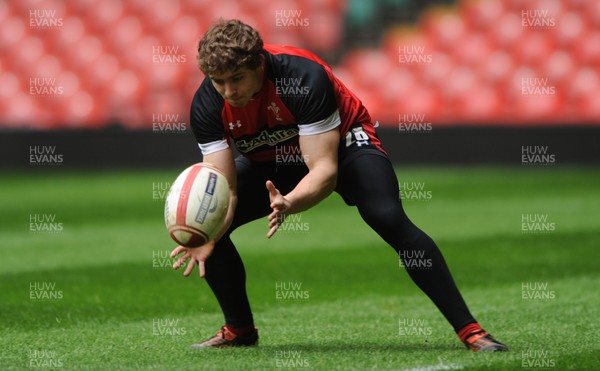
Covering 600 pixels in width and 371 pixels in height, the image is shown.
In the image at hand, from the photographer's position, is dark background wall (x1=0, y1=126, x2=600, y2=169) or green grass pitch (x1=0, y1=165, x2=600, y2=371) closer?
green grass pitch (x1=0, y1=165, x2=600, y2=371)

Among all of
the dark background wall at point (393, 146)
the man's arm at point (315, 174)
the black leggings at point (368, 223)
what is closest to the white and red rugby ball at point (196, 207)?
the man's arm at point (315, 174)

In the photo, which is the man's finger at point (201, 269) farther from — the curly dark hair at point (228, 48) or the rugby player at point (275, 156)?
the curly dark hair at point (228, 48)

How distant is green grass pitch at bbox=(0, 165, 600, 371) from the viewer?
562cm

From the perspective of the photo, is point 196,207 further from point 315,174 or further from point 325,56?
point 325,56

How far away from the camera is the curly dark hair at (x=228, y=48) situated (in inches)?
202

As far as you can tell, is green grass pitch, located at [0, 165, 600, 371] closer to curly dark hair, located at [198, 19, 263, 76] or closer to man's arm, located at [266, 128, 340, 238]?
man's arm, located at [266, 128, 340, 238]

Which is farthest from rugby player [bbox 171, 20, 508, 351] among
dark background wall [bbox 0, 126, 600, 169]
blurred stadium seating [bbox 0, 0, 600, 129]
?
blurred stadium seating [bbox 0, 0, 600, 129]

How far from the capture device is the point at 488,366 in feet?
16.7

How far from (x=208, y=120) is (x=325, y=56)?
52.3ft

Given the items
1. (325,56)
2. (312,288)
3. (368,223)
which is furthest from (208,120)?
(325,56)

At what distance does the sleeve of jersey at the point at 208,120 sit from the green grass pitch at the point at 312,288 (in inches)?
45.4

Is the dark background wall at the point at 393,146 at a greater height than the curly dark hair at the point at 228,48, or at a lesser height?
lesser

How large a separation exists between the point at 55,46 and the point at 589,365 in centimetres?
1811

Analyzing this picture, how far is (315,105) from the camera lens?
539cm
